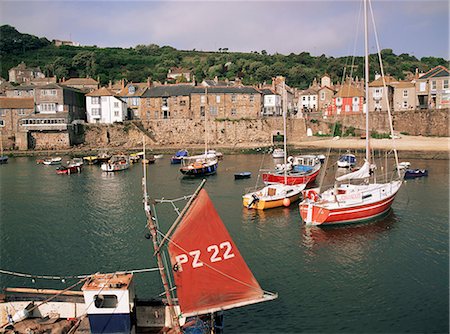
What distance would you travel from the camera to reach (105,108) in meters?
96.3

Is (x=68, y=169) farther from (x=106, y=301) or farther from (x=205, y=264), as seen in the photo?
(x=205, y=264)

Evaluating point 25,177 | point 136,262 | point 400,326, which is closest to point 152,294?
point 136,262

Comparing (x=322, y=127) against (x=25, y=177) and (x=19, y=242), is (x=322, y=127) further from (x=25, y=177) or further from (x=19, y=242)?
(x=19, y=242)

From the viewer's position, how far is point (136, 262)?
27500 millimetres

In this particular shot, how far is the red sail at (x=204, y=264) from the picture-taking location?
1530 centimetres

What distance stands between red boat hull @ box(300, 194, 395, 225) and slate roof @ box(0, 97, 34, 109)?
75.0 metres

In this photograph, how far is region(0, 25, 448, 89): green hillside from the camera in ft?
491

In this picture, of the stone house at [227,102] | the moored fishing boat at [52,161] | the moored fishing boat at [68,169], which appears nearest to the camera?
the moored fishing boat at [68,169]

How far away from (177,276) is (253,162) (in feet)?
189

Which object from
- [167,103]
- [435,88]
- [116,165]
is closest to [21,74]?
[167,103]

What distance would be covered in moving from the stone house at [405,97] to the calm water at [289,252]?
48515 millimetres

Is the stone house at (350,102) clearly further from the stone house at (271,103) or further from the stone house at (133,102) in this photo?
the stone house at (133,102)

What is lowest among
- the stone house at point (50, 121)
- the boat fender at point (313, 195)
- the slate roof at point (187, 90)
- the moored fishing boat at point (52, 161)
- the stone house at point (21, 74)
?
the boat fender at point (313, 195)

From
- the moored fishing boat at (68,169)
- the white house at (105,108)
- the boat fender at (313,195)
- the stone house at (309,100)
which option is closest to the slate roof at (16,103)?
the white house at (105,108)
